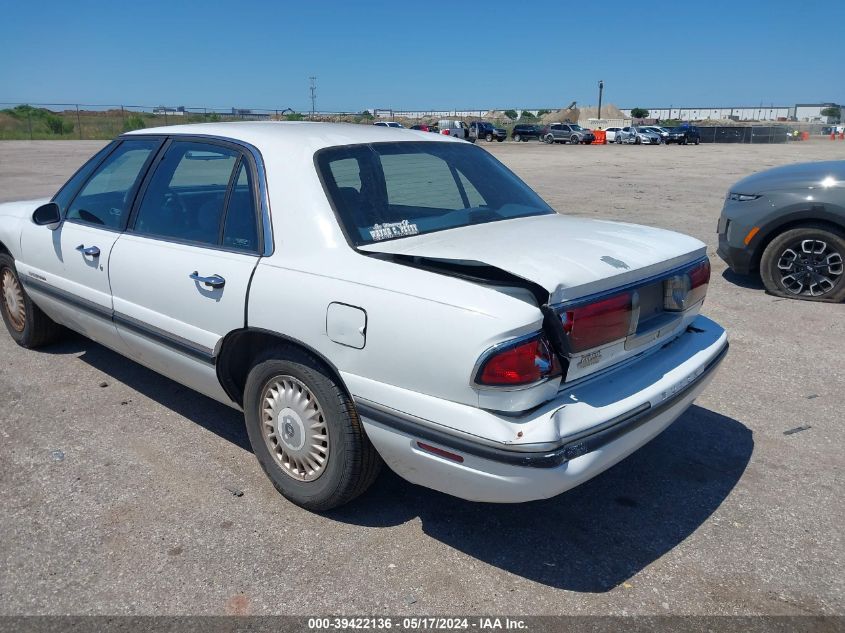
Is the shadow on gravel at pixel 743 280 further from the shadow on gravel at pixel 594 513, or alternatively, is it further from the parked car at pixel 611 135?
the parked car at pixel 611 135

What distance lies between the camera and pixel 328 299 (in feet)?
9.05

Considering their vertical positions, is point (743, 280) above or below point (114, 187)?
below

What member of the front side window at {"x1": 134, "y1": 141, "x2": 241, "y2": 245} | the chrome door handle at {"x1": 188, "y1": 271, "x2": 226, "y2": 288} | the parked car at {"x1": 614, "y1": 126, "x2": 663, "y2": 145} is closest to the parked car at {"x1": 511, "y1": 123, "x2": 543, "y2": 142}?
the parked car at {"x1": 614, "y1": 126, "x2": 663, "y2": 145}

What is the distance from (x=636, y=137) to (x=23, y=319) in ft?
175

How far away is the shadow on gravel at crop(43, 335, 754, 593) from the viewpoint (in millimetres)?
2838

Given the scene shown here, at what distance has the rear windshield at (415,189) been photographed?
3117mm

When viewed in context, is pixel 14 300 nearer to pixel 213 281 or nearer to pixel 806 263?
pixel 213 281

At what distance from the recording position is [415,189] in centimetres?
391

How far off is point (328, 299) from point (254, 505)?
3.60ft

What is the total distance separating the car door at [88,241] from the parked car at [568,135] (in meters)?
50.4

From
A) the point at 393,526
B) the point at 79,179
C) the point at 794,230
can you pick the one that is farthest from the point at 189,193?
the point at 794,230

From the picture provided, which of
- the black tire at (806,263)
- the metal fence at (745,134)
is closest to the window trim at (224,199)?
the black tire at (806,263)

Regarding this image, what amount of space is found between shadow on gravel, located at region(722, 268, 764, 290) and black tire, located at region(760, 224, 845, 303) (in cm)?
38

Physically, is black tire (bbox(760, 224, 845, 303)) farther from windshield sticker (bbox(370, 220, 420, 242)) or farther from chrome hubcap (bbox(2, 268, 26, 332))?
chrome hubcap (bbox(2, 268, 26, 332))
